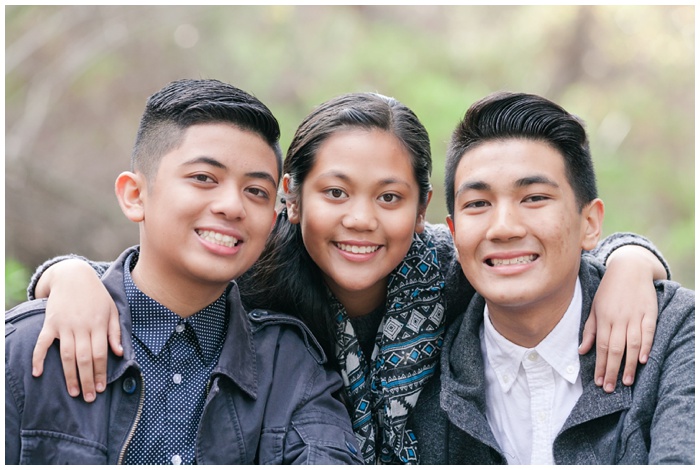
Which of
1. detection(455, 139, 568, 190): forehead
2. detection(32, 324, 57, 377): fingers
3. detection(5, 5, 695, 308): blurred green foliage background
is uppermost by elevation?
detection(5, 5, 695, 308): blurred green foliage background

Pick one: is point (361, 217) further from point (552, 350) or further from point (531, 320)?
point (552, 350)

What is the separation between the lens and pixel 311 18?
10031 millimetres

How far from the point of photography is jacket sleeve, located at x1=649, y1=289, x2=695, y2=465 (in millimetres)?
1909

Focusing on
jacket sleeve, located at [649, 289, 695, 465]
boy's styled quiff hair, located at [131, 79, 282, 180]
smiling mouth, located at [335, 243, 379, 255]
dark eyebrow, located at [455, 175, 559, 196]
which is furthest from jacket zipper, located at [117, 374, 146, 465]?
jacket sleeve, located at [649, 289, 695, 465]

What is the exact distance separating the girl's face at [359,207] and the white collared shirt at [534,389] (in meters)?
0.44

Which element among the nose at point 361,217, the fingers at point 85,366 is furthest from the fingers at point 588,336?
the fingers at point 85,366

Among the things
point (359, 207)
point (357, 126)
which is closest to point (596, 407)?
point (359, 207)

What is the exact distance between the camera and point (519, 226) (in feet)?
7.29

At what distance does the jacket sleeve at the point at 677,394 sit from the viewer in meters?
1.91

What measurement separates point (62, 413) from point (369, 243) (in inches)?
40.8

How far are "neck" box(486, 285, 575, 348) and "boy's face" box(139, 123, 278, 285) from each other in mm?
798

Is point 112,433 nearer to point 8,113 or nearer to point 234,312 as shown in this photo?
point 234,312

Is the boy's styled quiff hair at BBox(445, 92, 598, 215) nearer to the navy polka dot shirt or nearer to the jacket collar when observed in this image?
the jacket collar

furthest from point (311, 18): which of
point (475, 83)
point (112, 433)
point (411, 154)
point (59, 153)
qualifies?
point (112, 433)
